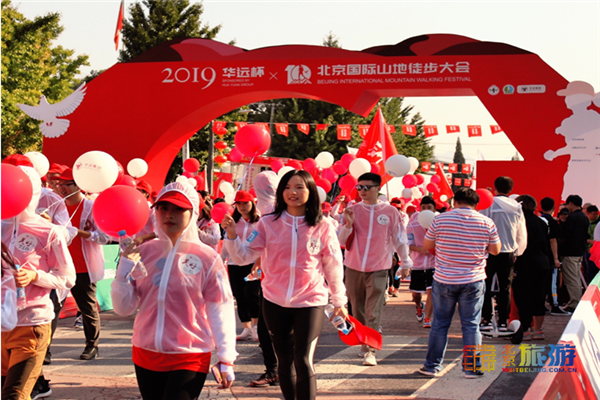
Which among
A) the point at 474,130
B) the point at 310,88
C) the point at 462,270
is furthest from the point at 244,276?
the point at 474,130

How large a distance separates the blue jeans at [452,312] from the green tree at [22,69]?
21.4m

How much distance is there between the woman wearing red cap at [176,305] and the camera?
303 cm

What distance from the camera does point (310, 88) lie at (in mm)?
13422

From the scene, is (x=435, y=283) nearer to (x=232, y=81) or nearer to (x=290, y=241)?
(x=290, y=241)

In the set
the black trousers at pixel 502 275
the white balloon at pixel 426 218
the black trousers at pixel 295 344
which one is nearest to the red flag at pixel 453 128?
the white balloon at pixel 426 218

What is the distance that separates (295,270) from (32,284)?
169cm

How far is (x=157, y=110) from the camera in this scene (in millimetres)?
14062

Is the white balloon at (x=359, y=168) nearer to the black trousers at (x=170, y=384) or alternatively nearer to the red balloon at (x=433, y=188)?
the black trousers at (x=170, y=384)

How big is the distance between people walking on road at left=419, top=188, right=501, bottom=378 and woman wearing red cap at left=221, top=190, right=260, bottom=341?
2040mm

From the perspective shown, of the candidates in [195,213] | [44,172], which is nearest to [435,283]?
[195,213]

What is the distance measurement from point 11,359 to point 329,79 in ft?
34.9

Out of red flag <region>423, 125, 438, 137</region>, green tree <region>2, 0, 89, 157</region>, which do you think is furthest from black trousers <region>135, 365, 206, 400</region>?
green tree <region>2, 0, 89, 157</region>

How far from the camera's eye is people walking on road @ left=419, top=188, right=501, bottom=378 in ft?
18.8

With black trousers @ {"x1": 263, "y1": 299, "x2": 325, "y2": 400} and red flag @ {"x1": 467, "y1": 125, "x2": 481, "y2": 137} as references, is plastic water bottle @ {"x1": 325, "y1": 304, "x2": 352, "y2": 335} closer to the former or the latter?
black trousers @ {"x1": 263, "y1": 299, "x2": 325, "y2": 400}
